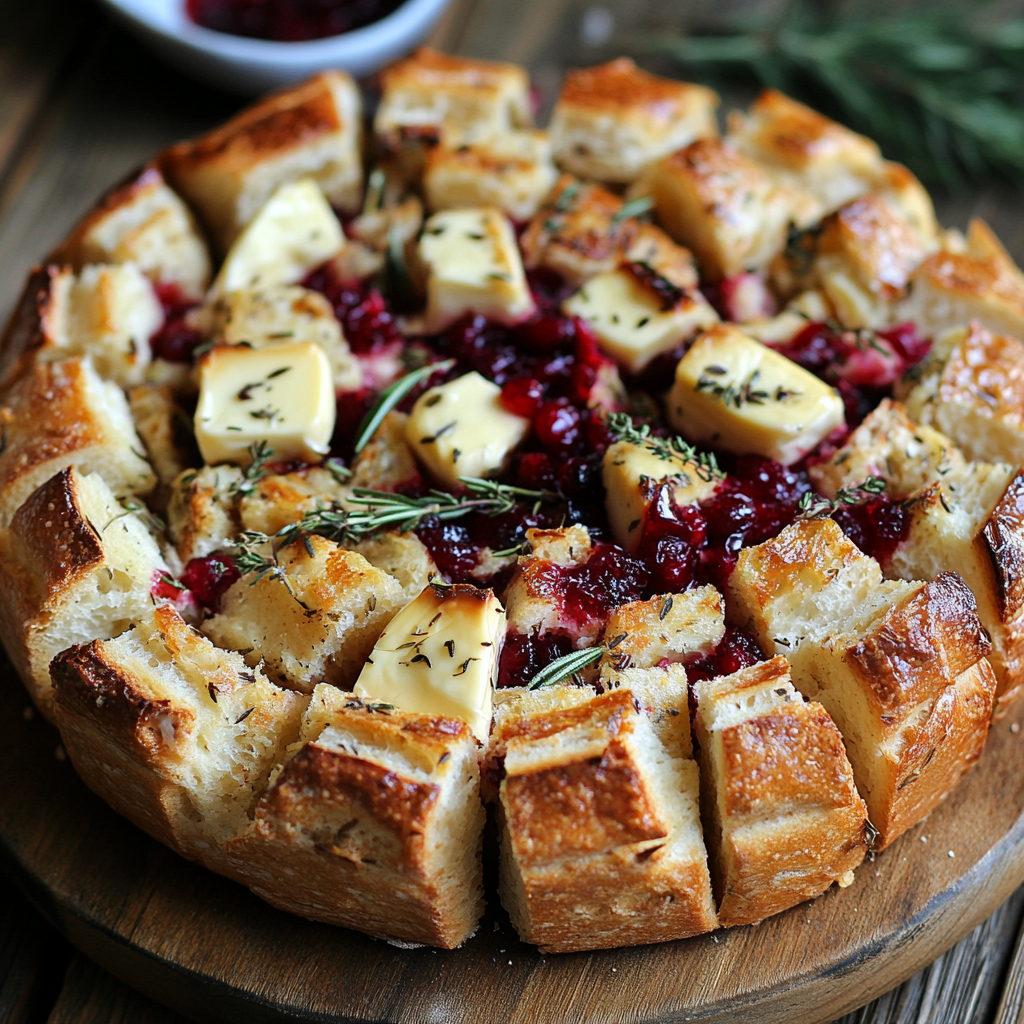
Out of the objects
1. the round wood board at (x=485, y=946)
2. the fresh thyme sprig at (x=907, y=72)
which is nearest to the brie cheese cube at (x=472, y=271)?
the round wood board at (x=485, y=946)

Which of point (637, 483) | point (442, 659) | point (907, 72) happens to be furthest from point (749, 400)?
point (907, 72)

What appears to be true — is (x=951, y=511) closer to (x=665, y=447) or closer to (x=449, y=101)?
(x=665, y=447)

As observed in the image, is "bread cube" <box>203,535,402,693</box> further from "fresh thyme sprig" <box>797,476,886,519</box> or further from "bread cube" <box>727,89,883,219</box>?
"bread cube" <box>727,89,883,219</box>

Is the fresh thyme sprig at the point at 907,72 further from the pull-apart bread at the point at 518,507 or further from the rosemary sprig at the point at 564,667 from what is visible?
the rosemary sprig at the point at 564,667

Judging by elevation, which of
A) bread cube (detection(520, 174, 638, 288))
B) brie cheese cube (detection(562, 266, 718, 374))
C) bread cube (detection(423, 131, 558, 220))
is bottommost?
brie cheese cube (detection(562, 266, 718, 374))

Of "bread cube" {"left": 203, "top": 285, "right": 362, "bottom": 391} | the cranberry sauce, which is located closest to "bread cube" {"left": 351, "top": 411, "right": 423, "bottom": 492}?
"bread cube" {"left": 203, "top": 285, "right": 362, "bottom": 391}
